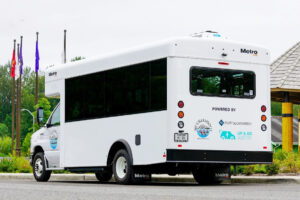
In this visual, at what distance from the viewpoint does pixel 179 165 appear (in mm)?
16094

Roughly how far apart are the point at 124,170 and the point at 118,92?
6.20 feet

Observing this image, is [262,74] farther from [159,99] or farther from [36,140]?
[36,140]

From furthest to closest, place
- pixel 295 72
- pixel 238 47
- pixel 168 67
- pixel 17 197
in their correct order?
1. pixel 295 72
2. pixel 238 47
3. pixel 168 67
4. pixel 17 197

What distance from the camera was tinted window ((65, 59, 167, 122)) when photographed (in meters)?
15.6

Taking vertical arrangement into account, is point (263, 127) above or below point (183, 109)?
below

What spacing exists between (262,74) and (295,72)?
42.3 ft

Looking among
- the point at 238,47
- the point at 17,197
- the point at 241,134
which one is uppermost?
the point at 238,47

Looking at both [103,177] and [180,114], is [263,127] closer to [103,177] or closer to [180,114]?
[180,114]

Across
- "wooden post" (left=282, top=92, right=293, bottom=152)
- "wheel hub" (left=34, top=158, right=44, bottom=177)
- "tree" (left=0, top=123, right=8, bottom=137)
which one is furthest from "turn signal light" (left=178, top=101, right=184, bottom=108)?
"tree" (left=0, top=123, right=8, bottom=137)

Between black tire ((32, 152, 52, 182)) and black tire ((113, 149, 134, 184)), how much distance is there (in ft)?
12.5

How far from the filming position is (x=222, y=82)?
16.0 m

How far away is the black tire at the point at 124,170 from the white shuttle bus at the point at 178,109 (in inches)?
0.9

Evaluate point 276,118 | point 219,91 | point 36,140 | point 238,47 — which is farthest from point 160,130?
point 276,118

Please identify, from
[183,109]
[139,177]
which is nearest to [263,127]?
[183,109]
